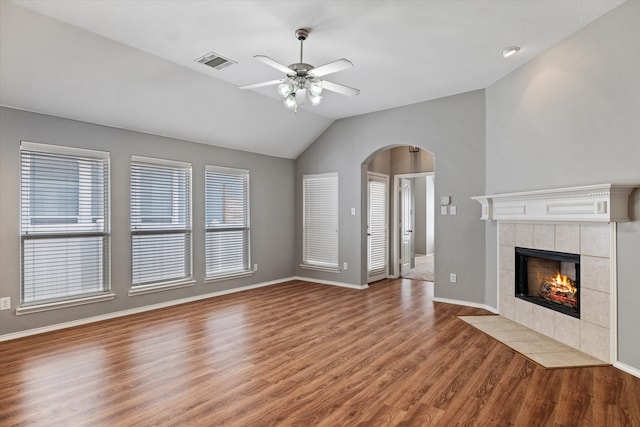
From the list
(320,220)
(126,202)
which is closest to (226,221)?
(126,202)

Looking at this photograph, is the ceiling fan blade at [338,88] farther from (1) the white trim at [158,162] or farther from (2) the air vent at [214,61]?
(1) the white trim at [158,162]

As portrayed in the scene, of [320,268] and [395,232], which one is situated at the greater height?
[395,232]

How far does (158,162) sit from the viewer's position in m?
5.09

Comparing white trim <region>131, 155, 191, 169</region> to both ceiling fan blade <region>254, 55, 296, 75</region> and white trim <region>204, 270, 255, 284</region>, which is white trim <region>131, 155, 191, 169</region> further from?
ceiling fan blade <region>254, 55, 296, 75</region>

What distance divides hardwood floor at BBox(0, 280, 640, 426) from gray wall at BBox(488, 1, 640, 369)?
0.97m

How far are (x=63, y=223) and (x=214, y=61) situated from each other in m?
2.63

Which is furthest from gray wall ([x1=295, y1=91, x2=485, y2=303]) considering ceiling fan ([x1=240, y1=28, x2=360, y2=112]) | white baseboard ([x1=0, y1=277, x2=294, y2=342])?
ceiling fan ([x1=240, y1=28, x2=360, y2=112])

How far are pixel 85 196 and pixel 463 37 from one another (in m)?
4.69

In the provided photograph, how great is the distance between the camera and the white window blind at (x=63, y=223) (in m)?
3.94

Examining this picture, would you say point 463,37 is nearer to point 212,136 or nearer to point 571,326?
point 571,326

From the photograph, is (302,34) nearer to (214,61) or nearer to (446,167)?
(214,61)

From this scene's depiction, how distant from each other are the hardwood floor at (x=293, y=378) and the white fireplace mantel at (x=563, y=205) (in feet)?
4.44

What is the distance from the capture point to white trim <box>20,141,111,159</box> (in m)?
3.92

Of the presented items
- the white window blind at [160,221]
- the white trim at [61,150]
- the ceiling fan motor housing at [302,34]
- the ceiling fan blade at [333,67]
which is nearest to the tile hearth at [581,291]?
the ceiling fan blade at [333,67]
